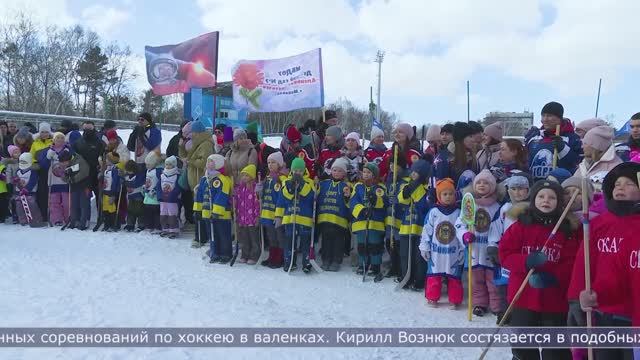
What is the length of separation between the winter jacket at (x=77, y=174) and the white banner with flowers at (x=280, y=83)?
3.07m

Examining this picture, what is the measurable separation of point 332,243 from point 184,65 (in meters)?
5.34

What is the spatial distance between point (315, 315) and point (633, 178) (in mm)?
3227

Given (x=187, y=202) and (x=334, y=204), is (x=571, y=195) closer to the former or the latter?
(x=334, y=204)

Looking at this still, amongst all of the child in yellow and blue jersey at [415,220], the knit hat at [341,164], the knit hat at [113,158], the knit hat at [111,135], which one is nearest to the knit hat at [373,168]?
the knit hat at [341,164]

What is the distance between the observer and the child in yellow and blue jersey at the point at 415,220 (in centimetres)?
621

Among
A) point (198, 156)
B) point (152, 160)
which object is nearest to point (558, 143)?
point (198, 156)

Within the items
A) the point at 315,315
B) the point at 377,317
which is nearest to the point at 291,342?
the point at 315,315

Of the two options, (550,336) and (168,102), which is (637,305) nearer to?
(550,336)

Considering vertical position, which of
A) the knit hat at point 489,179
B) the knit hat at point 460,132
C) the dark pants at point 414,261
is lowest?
the dark pants at point 414,261

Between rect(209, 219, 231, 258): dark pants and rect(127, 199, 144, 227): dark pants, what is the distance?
234cm

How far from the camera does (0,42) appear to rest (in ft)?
127

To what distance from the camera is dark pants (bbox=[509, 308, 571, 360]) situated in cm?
358

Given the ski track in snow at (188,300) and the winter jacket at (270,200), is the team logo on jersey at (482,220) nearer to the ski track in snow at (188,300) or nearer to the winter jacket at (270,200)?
the ski track in snow at (188,300)

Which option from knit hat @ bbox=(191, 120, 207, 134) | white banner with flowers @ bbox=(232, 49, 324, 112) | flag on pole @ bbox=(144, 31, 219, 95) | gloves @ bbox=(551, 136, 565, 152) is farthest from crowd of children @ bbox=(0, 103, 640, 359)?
flag on pole @ bbox=(144, 31, 219, 95)
